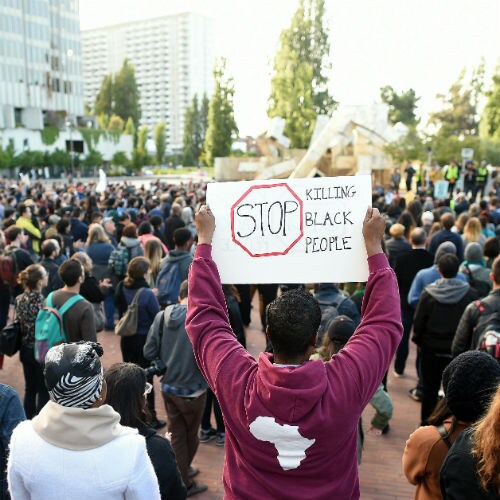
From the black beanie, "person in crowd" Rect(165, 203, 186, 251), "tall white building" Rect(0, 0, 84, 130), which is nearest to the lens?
the black beanie

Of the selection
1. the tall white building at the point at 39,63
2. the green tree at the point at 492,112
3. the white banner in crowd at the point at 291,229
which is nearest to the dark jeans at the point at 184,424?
the white banner in crowd at the point at 291,229

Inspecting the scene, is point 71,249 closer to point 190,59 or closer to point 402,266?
point 402,266

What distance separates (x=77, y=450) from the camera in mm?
1965

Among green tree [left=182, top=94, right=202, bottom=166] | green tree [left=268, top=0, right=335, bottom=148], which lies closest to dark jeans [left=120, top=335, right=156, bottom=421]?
green tree [left=268, top=0, right=335, bottom=148]

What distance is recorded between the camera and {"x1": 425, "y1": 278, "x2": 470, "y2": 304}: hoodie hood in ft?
16.7

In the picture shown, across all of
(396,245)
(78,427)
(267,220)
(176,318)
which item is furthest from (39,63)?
(78,427)

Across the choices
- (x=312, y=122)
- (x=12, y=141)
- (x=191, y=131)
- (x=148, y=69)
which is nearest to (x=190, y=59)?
(x=148, y=69)

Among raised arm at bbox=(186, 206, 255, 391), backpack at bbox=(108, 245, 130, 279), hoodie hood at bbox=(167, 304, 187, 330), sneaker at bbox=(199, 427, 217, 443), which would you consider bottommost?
sneaker at bbox=(199, 427, 217, 443)

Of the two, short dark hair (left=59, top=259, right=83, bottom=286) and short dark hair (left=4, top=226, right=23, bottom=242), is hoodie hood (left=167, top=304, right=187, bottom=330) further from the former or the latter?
short dark hair (left=4, top=226, right=23, bottom=242)

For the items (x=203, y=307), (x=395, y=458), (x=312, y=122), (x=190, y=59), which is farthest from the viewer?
(x=190, y=59)

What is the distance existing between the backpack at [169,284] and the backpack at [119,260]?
1.38m

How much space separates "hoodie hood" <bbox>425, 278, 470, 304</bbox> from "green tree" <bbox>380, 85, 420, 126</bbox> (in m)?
54.0

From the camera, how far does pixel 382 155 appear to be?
2705cm

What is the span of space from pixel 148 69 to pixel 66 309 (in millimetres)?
186984
